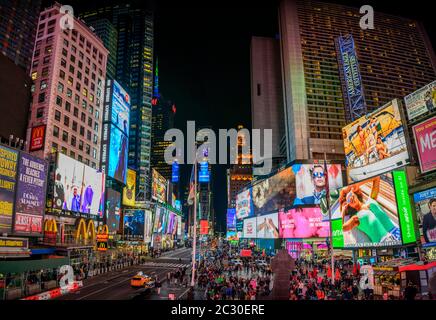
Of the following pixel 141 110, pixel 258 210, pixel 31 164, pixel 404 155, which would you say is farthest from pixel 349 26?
pixel 31 164

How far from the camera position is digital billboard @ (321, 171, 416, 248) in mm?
30719

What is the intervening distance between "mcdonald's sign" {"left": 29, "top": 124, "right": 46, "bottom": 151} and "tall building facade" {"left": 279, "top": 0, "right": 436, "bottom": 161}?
81.4 m

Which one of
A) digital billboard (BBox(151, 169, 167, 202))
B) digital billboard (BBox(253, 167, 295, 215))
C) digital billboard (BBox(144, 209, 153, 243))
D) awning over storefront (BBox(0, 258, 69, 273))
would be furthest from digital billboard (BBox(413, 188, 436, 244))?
digital billboard (BBox(151, 169, 167, 202))

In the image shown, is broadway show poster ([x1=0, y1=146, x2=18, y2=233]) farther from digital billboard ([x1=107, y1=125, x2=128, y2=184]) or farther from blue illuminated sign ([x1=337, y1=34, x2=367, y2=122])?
blue illuminated sign ([x1=337, y1=34, x2=367, y2=122])

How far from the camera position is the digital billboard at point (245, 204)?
11553 cm

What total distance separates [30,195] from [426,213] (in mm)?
41426

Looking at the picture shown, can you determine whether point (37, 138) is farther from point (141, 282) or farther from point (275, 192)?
point (275, 192)

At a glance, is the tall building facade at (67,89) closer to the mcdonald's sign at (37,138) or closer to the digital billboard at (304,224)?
the mcdonald's sign at (37,138)

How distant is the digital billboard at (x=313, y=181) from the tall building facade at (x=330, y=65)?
30.7m

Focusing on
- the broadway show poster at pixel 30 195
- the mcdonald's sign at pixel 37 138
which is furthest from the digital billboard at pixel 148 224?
the broadway show poster at pixel 30 195

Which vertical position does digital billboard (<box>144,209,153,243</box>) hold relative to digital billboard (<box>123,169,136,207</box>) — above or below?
below

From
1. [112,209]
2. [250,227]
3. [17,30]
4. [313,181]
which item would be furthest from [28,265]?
[17,30]

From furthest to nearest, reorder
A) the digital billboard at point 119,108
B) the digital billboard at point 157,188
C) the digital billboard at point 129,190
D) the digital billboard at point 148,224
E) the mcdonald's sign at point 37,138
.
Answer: the digital billboard at point 157,188 → the digital billboard at point 148,224 → the digital billboard at point 129,190 → the digital billboard at point 119,108 → the mcdonald's sign at point 37,138
